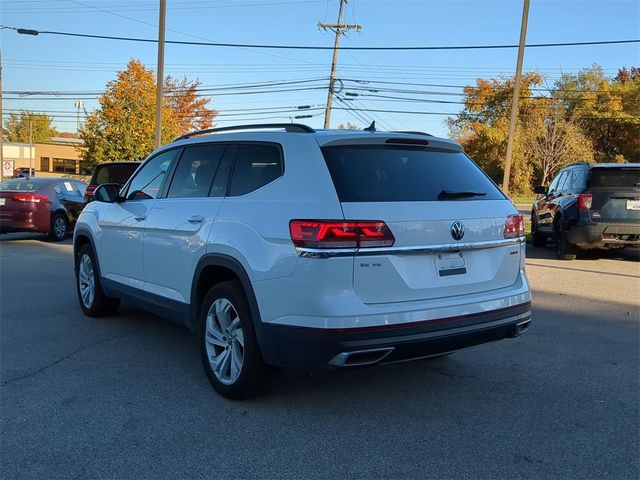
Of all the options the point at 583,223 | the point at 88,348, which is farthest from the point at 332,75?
the point at 88,348

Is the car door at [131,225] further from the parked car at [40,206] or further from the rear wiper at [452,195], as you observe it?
the parked car at [40,206]

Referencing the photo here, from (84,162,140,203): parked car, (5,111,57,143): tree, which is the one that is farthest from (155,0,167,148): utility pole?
(5,111,57,143): tree

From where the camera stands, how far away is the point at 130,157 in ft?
120

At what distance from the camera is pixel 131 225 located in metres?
5.39

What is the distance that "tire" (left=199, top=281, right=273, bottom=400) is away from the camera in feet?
12.7

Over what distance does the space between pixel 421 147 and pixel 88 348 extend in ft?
11.3

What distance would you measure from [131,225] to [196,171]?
1.02m

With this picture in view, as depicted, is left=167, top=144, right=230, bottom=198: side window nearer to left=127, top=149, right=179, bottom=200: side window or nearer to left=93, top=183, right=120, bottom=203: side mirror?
left=127, top=149, right=179, bottom=200: side window

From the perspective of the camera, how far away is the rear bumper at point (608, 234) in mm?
10250

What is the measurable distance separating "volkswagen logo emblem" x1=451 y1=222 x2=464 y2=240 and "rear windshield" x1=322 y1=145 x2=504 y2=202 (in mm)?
→ 214

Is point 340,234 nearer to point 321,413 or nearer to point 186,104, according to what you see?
point 321,413

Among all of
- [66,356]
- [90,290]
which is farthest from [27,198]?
[66,356]

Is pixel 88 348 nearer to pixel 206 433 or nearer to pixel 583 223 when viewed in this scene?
pixel 206 433

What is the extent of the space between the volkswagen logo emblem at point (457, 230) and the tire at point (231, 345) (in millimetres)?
1391
